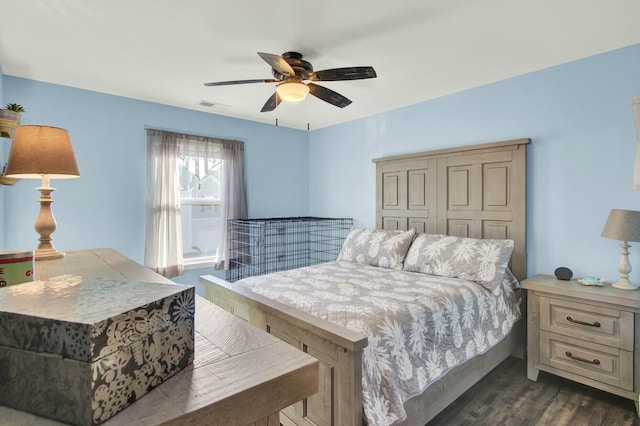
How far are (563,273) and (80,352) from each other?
9.99 ft

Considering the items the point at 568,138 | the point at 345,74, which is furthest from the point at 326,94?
the point at 568,138

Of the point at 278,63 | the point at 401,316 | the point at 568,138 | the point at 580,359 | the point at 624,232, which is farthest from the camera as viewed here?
the point at 568,138

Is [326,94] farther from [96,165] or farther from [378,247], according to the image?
[96,165]

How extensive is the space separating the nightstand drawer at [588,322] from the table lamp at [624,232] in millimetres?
257

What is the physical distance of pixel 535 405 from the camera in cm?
220

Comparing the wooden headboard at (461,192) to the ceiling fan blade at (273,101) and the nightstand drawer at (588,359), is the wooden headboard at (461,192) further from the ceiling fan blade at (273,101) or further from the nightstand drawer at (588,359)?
the ceiling fan blade at (273,101)

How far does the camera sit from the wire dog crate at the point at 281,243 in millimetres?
4066

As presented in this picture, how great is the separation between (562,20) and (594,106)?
0.87 metres

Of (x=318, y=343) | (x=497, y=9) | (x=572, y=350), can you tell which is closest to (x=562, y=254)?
(x=572, y=350)

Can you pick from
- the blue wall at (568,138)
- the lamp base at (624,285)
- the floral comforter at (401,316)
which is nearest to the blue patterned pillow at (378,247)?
the floral comforter at (401,316)

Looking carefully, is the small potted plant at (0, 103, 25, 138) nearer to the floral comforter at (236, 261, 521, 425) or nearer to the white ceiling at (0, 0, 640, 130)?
the white ceiling at (0, 0, 640, 130)

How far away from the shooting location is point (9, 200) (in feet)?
9.30

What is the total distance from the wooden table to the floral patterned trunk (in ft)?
0.07

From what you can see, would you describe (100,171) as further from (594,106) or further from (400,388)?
(594,106)
